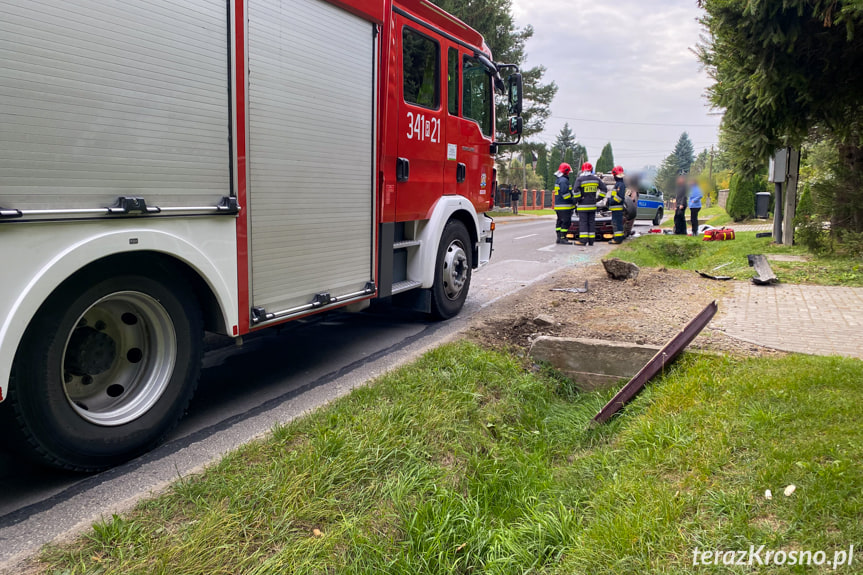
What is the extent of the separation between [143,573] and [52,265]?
1.33m

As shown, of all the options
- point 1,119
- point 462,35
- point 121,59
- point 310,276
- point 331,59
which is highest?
point 462,35

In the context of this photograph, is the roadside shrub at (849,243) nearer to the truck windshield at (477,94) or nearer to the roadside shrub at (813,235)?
the roadside shrub at (813,235)

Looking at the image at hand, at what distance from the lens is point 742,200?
2216 centimetres

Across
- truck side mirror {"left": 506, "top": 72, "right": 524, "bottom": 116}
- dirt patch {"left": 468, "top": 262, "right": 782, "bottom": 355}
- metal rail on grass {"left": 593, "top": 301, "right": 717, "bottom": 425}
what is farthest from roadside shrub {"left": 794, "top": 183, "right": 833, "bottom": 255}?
metal rail on grass {"left": 593, "top": 301, "right": 717, "bottom": 425}

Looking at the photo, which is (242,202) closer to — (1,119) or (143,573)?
(1,119)

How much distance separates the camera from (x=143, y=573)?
82.0 inches

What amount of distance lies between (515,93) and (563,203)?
821 centimetres

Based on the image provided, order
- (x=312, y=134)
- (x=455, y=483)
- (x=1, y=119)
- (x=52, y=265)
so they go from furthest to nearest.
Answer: (x=312, y=134)
(x=455, y=483)
(x=52, y=265)
(x=1, y=119)

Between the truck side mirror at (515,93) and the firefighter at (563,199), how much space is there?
7.44 m

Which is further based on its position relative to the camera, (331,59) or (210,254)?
(331,59)

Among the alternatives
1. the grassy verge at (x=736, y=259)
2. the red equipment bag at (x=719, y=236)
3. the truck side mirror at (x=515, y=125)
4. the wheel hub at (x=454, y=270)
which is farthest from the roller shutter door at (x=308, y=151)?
the red equipment bag at (x=719, y=236)

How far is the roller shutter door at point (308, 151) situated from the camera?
11.9 ft

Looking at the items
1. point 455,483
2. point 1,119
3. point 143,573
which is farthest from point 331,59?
point 143,573

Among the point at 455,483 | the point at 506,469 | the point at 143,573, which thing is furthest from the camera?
the point at 506,469
